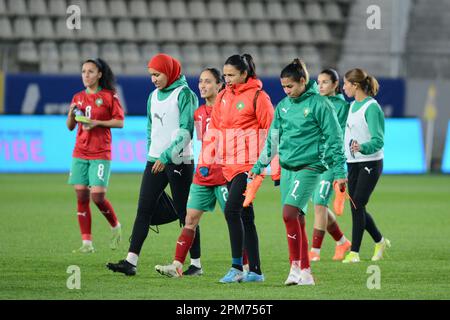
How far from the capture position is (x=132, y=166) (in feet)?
84.5

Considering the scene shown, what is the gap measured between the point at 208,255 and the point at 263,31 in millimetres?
20596

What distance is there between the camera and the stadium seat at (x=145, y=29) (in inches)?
1197

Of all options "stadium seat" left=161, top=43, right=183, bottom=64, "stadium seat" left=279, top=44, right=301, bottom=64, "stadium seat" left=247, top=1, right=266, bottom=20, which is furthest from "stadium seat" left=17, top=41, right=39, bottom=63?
"stadium seat" left=279, top=44, right=301, bottom=64

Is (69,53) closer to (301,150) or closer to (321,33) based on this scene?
(321,33)

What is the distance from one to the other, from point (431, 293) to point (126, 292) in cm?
244

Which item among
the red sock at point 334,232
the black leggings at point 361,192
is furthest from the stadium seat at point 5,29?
the black leggings at point 361,192

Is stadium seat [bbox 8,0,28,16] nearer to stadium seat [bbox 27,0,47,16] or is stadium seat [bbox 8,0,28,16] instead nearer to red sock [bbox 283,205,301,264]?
stadium seat [bbox 27,0,47,16]

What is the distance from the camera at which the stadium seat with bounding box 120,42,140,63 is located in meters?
29.6

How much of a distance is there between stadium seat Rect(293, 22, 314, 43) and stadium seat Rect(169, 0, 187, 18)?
340 centimetres

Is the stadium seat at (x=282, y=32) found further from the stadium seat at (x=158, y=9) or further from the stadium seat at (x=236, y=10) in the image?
the stadium seat at (x=158, y=9)

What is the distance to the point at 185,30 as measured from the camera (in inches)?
1213

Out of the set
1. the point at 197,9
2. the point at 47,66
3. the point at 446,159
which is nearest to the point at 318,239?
the point at 446,159

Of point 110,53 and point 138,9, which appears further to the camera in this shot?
point 138,9
